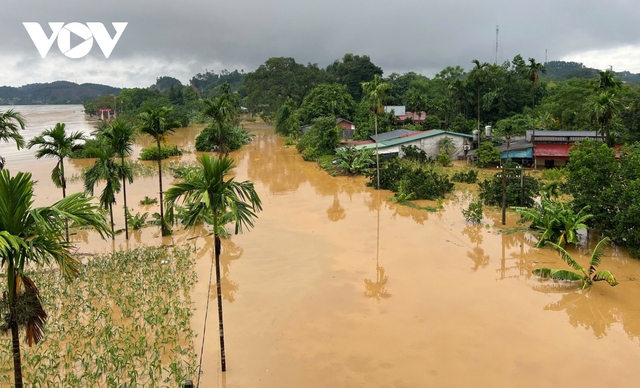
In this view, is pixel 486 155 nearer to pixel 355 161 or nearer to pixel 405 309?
pixel 355 161

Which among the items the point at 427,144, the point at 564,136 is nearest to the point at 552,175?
the point at 564,136

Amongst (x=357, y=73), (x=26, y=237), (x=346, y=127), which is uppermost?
(x=357, y=73)

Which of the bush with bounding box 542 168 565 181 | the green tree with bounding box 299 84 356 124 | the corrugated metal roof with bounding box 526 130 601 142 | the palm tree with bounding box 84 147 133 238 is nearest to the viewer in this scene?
the palm tree with bounding box 84 147 133 238

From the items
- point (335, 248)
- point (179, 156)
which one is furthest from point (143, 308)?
point (179, 156)

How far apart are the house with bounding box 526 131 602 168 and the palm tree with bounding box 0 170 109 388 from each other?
3172 cm

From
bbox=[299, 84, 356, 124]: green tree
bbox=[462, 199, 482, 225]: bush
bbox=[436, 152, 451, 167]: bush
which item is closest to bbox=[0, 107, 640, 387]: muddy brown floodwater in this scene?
bbox=[462, 199, 482, 225]: bush

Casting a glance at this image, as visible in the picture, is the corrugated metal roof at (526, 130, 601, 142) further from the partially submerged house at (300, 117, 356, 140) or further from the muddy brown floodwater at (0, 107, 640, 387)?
the partially submerged house at (300, 117, 356, 140)

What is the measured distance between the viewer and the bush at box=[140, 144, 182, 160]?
41.6 m

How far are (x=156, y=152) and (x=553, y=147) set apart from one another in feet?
104

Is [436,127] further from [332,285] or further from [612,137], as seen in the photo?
[332,285]

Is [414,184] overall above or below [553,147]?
below

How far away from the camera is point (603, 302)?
12977 mm

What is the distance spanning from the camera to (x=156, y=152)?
41.2m

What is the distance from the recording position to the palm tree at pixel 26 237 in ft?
19.6
